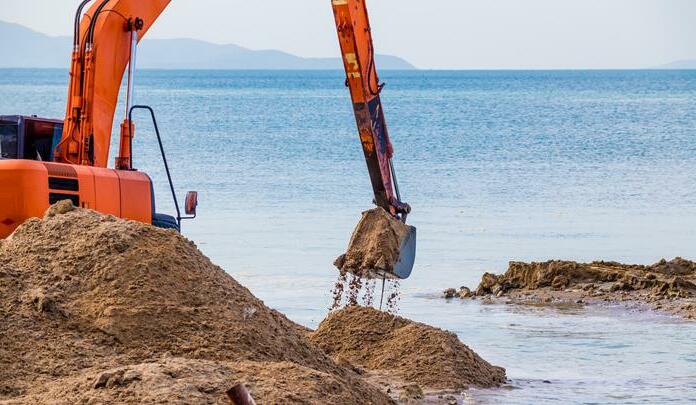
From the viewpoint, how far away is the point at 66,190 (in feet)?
35.9

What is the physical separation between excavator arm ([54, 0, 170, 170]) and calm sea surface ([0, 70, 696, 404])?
8.89ft

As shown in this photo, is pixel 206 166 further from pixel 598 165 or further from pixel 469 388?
pixel 469 388

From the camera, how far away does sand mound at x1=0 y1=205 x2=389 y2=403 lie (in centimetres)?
757

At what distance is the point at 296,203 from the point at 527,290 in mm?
10753

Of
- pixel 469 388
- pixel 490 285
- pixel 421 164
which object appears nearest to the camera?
pixel 469 388

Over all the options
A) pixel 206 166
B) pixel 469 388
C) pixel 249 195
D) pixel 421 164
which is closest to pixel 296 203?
pixel 249 195

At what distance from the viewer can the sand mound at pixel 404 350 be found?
10172mm

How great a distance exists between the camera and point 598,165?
36000mm

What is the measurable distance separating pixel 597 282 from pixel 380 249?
13.3ft

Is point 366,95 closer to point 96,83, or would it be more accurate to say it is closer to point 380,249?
point 380,249

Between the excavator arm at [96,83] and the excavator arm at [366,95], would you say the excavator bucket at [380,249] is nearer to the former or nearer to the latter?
the excavator arm at [366,95]

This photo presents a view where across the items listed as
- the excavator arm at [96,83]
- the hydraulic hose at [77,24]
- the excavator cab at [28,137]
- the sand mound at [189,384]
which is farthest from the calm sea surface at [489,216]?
the hydraulic hose at [77,24]

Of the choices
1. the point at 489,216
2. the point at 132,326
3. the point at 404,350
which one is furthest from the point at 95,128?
the point at 489,216

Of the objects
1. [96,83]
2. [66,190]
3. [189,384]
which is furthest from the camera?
[96,83]
